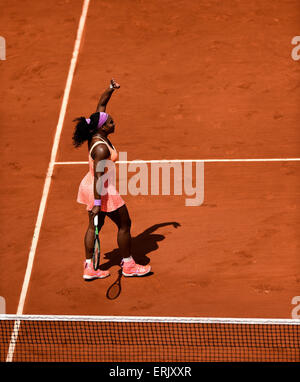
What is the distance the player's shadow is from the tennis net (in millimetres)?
1479

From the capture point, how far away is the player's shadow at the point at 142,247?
10.5m

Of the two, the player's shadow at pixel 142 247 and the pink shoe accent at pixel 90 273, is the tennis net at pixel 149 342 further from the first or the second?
the player's shadow at pixel 142 247

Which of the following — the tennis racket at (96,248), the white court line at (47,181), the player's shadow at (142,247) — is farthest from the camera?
the player's shadow at (142,247)

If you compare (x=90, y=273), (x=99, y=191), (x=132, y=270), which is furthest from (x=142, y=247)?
(x=99, y=191)

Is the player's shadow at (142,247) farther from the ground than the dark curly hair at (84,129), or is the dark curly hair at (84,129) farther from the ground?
the dark curly hair at (84,129)

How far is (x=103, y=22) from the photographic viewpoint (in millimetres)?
17438

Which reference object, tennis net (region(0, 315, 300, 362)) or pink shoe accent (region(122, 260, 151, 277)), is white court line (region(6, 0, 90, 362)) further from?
pink shoe accent (region(122, 260, 151, 277))

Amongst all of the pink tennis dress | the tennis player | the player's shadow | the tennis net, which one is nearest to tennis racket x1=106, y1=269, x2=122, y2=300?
the tennis player

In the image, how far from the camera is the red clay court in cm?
998

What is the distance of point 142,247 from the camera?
10867 millimetres

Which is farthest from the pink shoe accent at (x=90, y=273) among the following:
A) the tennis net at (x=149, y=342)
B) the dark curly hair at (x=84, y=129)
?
the dark curly hair at (x=84, y=129)

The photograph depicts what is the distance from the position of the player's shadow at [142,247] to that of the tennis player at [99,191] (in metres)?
0.39

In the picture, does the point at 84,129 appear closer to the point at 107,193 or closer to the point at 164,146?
the point at 107,193

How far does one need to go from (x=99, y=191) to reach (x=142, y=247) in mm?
1699
